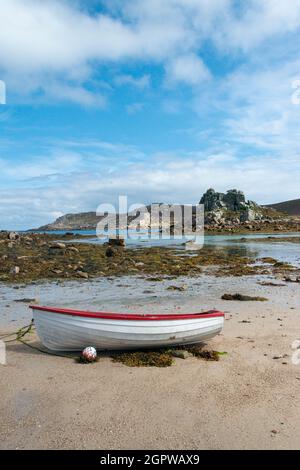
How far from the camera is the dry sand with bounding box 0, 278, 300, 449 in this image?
21.6ft

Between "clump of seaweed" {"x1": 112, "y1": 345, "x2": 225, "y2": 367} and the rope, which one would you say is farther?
the rope

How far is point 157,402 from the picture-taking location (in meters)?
7.89

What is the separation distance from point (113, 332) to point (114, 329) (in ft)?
0.30

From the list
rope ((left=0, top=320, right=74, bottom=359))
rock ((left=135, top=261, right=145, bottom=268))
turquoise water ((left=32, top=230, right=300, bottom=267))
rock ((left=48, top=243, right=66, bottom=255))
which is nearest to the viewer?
rope ((left=0, top=320, right=74, bottom=359))

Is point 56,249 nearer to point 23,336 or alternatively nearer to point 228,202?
point 23,336

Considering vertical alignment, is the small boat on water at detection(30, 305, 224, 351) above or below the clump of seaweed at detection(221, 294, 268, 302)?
above

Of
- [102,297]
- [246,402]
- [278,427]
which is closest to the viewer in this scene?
[278,427]

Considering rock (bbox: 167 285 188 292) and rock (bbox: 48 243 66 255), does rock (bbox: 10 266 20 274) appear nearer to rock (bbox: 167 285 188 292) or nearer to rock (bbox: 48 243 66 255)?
rock (bbox: 48 243 66 255)

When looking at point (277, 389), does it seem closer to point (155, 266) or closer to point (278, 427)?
point (278, 427)

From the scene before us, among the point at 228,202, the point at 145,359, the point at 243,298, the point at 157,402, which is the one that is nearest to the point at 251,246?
the point at 243,298

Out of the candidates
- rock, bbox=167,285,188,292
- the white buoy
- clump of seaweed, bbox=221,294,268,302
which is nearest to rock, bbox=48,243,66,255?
rock, bbox=167,285,188,292
